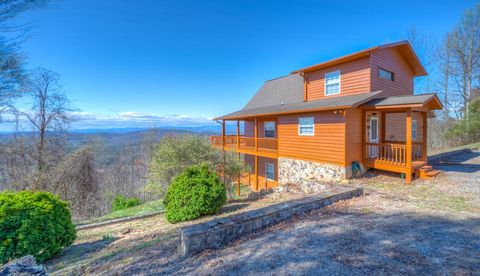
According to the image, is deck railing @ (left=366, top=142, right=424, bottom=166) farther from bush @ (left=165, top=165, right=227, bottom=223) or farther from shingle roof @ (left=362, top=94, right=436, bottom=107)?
bush @ (left=165, top=165, right=227, bottom=223)

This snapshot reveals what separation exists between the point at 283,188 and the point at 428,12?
13764 millimetres

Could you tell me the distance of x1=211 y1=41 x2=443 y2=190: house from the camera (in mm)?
8570

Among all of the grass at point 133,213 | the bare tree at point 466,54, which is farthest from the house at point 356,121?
the bare tree at point 466,54

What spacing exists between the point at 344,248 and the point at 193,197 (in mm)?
5083

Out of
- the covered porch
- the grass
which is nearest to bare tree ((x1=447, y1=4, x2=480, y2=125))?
the covered porch

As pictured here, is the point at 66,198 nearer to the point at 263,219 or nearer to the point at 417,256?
the point at 263,219

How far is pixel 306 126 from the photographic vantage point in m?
10.8


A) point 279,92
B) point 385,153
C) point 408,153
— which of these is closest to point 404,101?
point 408,153

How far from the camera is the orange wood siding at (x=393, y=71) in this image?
988cm

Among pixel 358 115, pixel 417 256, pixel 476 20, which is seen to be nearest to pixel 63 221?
pixel 417 256

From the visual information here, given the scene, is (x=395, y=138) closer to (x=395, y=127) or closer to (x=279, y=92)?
(x=395, y=127)

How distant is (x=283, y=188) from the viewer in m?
9.85

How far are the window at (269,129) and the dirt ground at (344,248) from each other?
9570 mm

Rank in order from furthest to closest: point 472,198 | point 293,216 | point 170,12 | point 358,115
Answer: point 170,12, point 358,115, point 472,198, point 293,216
